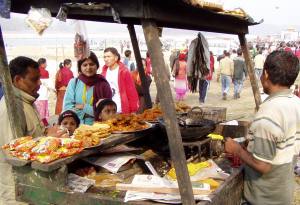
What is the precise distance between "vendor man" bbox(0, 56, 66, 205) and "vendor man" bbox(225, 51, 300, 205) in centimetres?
169

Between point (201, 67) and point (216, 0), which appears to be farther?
point (201, 67)

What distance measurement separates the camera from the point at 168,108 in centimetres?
234

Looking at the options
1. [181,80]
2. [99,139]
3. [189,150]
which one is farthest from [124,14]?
[181,80]

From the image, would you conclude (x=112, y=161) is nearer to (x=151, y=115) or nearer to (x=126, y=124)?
(x=126, y=124)

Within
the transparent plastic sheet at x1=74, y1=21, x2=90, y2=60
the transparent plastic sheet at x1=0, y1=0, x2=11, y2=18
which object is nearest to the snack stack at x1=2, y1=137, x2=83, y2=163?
the transparent plastic sheet at x1=0, y1=0, x2=11, y2=18

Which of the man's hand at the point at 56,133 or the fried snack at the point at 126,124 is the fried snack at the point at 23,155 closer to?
the man's hand at the point at 56,133

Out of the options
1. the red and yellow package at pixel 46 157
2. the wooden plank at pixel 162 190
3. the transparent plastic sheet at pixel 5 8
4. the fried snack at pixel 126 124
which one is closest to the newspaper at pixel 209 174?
the wooden plank at pixel 162 190

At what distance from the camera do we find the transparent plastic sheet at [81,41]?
394cm

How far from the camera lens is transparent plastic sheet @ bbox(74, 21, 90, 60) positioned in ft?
12.9

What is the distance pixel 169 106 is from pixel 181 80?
11.0m

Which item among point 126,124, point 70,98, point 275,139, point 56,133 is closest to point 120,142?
point 126,124

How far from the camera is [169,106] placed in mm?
2338

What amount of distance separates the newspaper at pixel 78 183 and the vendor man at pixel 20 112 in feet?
1.51

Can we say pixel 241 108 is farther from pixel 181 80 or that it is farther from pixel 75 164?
pixel 75 164
